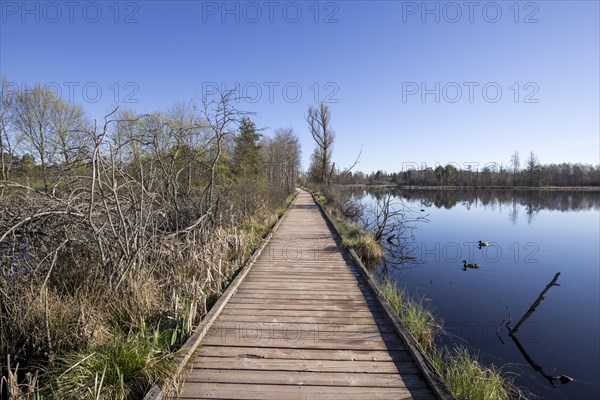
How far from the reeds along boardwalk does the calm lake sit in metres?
2.50

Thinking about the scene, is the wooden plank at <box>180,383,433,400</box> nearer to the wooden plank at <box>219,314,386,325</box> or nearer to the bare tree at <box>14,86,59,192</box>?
the wooden plank at <box>219,314,386,325</box>

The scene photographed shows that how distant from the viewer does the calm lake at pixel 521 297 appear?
5.09m

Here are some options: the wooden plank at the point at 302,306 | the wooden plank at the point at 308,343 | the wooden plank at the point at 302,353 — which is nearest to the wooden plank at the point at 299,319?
the wooden plank at the point at 302,306

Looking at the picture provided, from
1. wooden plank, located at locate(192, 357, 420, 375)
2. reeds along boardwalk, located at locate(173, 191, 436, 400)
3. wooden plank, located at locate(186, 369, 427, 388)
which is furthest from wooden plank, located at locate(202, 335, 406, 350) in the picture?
wooden plank, located at locate(186, 369, 427, 388)

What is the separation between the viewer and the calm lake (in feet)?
16.7

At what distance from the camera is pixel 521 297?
7.88m

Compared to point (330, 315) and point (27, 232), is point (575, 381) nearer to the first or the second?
point (330, 315)

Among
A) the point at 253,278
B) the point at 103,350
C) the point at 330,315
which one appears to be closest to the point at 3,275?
the point at 103,350

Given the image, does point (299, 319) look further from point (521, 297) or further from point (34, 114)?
point (34, 114)

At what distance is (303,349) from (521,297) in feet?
23.9

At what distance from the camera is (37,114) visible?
19828mm

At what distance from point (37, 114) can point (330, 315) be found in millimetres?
24150

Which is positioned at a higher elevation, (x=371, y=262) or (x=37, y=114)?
(x=37, y=114)

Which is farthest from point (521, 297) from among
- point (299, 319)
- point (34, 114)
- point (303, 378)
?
point (34, 114)
